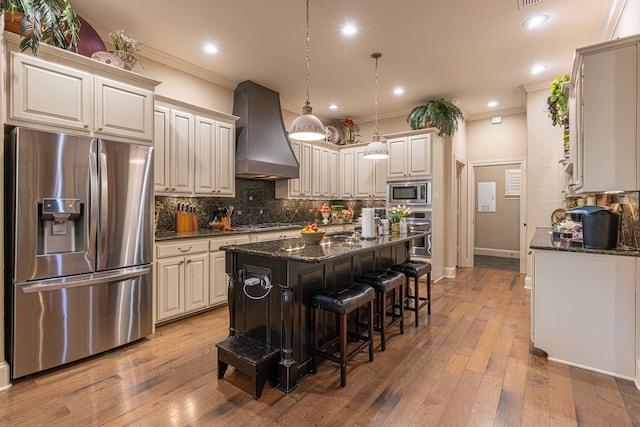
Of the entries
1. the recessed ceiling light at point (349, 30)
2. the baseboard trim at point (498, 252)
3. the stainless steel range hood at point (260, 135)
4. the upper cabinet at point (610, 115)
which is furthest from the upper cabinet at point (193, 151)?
the baseboard trim at point (498, 252)

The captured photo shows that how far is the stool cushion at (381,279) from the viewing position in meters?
2.78

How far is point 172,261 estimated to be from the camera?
3324mm

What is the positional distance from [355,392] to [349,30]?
131 inches

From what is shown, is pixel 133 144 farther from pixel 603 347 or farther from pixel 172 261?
pixel 603 347

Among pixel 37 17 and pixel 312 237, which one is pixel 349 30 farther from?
pixel 37 17

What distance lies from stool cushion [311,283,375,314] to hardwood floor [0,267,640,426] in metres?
0.54

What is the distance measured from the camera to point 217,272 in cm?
378

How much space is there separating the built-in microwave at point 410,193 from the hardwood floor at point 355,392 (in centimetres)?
257

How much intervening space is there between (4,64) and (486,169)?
846cm

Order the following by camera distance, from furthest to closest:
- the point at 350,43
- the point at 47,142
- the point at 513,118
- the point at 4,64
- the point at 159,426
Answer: the point at 513,118 → the point at 350,43 → the point at 47,142 → the point at 4,64 → the point at 159,426

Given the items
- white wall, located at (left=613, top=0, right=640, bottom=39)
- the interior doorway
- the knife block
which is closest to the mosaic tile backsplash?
the knife block

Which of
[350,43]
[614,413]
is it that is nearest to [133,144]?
[350,43]

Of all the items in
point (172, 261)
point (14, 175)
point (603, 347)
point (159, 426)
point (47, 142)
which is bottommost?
point (159, 426)

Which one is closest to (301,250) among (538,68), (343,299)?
(343,299)
